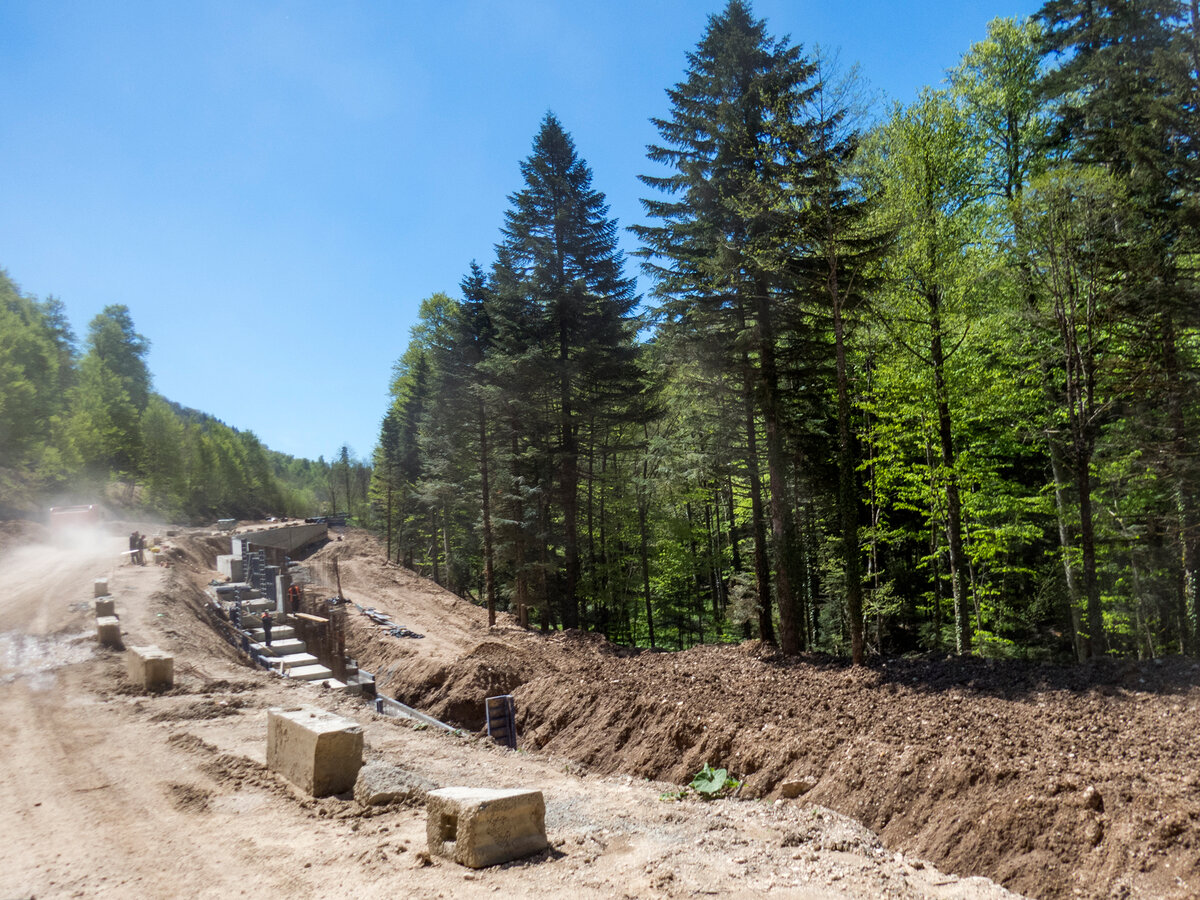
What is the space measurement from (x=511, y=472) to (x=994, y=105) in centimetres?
2025

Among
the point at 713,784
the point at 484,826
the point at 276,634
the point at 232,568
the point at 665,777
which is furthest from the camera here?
the point at 232,568

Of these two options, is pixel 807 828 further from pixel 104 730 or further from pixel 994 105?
pixel 994 105

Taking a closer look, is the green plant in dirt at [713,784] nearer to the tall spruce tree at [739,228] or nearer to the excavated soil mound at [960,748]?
the excavated soil mound at [960,748]

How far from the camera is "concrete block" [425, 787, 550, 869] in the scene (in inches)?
189

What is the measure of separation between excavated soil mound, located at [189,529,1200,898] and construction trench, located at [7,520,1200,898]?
0.03 meters

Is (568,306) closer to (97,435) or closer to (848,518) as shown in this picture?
(848,518)

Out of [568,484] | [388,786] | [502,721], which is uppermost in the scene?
[568,484]

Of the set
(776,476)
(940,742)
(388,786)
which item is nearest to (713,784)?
(940,742)

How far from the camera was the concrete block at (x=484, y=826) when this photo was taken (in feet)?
15.7

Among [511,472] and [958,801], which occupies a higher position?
[511,472]

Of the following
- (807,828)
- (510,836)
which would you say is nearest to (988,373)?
(807,828)

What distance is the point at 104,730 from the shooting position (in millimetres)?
8508

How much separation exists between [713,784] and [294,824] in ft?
19.1

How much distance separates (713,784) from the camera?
9156 mm
